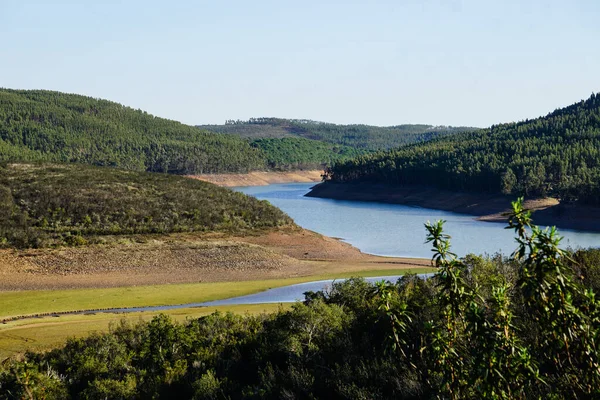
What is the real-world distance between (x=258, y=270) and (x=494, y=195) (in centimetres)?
6313

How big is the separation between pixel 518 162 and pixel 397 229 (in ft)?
140

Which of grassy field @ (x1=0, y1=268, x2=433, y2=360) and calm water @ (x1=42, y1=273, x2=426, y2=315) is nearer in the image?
grassy field @ (x1=0, y1=268, x2=433, y2=360)

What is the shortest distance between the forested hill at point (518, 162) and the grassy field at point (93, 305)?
5631 centimetres

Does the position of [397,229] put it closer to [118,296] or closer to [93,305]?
[118,296]

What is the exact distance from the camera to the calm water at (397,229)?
66.6 meters

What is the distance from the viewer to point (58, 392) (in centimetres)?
1953

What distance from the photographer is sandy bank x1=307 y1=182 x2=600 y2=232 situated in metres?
85.5

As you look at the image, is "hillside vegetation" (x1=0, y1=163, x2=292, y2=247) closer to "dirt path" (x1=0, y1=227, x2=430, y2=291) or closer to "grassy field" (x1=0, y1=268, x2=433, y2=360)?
"dirt path" (x1=0, y1=227, x2=430, y2=291)

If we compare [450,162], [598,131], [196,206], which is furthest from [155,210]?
[598,131]

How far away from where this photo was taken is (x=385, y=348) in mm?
13180

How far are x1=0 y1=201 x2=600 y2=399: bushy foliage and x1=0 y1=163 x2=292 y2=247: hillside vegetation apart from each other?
34.6 meters

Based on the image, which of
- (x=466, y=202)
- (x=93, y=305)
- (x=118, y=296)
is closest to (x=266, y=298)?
(x=118, y=296)

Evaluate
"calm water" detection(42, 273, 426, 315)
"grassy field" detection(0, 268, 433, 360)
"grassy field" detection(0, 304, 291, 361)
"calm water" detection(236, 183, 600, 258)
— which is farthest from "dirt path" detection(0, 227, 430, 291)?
"grassy field" detection(0, 304, 291, 361)

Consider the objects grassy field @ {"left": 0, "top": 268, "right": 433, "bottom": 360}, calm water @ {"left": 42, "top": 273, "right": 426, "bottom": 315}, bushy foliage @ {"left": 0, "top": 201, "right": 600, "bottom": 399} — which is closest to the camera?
bushy foliage @ {"left": 0, "top": 201, "right": 600, "bottom": 399}
